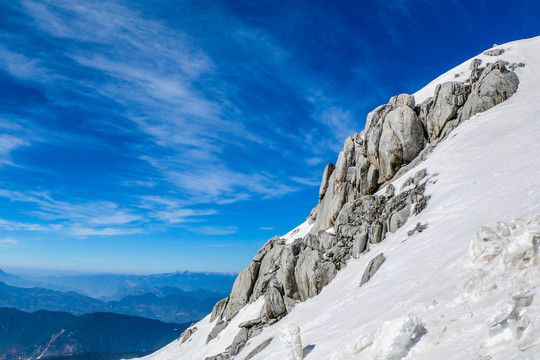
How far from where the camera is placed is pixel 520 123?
3656 cm

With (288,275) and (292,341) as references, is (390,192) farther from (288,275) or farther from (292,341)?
(292,341)

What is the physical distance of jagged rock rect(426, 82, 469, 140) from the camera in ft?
157

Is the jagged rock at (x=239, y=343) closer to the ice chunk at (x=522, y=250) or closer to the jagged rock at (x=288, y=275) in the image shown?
the jagged rock at (x=288, y=275)

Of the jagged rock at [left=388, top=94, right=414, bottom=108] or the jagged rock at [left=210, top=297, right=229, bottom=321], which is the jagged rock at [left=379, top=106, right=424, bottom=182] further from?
the jagged rock at [left=210, top=297, right=229, bottom=321]

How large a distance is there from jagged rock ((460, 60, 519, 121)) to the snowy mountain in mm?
190

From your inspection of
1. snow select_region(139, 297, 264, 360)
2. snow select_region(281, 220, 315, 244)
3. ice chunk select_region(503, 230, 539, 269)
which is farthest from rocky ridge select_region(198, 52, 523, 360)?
ice chunk select_region(503, 230, 539, 269)

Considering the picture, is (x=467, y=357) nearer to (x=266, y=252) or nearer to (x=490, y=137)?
(x=490, y=137)

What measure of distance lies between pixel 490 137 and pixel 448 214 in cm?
1634

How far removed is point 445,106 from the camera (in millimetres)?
48438

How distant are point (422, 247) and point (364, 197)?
60.2 feet

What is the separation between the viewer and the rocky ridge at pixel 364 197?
37.5 metres

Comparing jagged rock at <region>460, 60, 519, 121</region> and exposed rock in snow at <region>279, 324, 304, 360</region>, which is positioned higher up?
jagged rock at <region>460, 60, 519, 121</region>

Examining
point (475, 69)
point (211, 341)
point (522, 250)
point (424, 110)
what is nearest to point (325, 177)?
point (424, 110)

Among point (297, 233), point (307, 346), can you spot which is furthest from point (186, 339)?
point (307, 346)
